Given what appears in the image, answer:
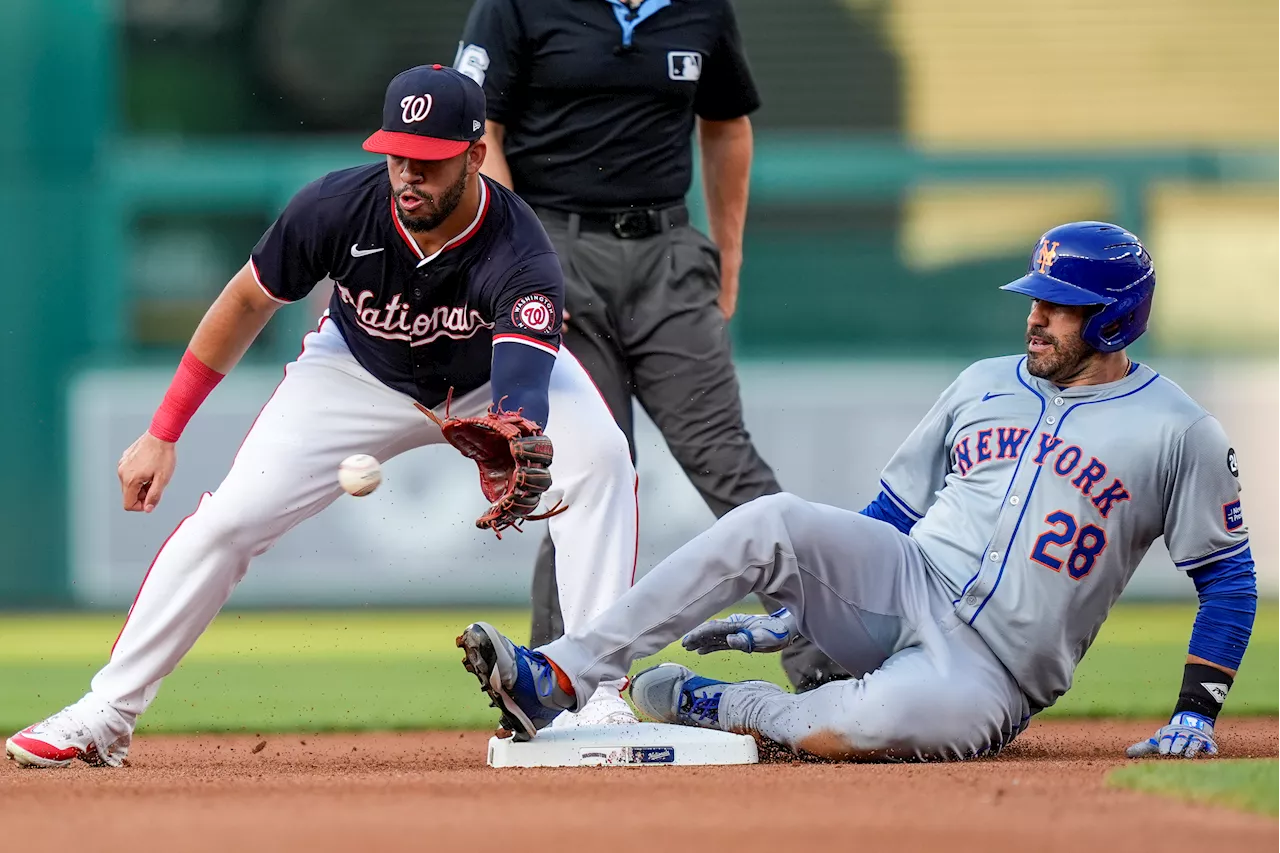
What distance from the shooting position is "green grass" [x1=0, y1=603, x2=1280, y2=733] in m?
6.07

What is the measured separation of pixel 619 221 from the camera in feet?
17.5

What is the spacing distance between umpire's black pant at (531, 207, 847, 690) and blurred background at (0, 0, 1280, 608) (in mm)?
5899

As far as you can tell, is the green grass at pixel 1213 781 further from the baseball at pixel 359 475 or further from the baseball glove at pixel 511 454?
the baseball at pixel 359 475

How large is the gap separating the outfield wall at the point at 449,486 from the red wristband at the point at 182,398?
5.81m

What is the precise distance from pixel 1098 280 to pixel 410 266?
1634 mm

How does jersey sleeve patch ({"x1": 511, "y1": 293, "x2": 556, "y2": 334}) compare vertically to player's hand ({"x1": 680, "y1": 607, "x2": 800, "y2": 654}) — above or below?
above

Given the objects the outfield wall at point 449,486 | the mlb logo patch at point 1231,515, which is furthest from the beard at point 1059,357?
the outfield wall at point 449,486

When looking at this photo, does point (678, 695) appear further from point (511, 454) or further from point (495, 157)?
point (495, 157)

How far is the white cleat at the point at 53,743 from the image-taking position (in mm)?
4270

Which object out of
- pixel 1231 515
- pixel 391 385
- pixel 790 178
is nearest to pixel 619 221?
pixel 391 385

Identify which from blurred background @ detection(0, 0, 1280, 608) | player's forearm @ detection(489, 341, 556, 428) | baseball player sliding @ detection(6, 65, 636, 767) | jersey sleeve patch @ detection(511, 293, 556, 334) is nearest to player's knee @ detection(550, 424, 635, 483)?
baseball player sliding @ detection(6, 65, 636, 767)

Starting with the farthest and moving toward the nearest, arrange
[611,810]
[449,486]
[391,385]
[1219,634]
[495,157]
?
[449,486]
[495,157]
[391,385]
[1219,634]
[611,810]

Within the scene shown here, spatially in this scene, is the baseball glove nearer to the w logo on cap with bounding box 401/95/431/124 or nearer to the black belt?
the w logo on cap with bounding box 401/95/431/124

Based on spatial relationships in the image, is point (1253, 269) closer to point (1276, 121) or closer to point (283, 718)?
point (1276, 121)
